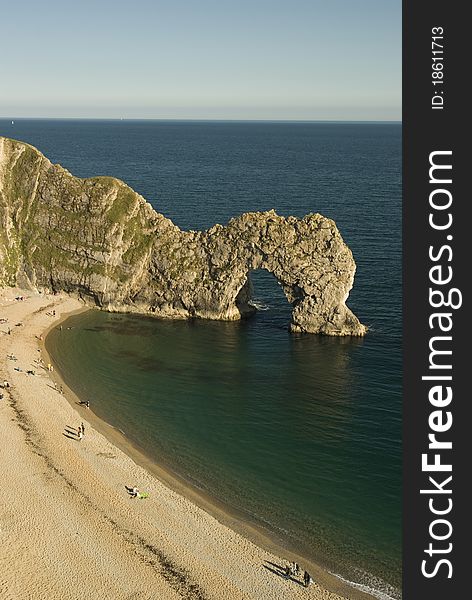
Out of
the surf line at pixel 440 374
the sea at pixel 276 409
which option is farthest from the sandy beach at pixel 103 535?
the surf line at pixel 440 374

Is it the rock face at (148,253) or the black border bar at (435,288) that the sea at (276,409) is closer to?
the rock face at (148,253)

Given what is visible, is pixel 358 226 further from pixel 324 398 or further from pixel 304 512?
pixel 304 512

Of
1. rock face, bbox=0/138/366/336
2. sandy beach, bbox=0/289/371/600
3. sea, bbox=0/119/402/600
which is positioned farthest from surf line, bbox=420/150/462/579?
rock face, bbox=0/138/366/336

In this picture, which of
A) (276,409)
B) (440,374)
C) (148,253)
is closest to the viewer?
(440,374)

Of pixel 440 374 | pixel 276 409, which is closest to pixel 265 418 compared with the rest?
pixel 276 409

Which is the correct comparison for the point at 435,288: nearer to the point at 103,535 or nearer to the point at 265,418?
the point at 103,535

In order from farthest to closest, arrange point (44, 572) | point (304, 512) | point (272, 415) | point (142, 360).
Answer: point (142, 360) < point (272, 415) < point (304, 512) < point (44, 572)

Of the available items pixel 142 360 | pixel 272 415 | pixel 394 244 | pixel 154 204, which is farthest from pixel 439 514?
pixel 154 204
